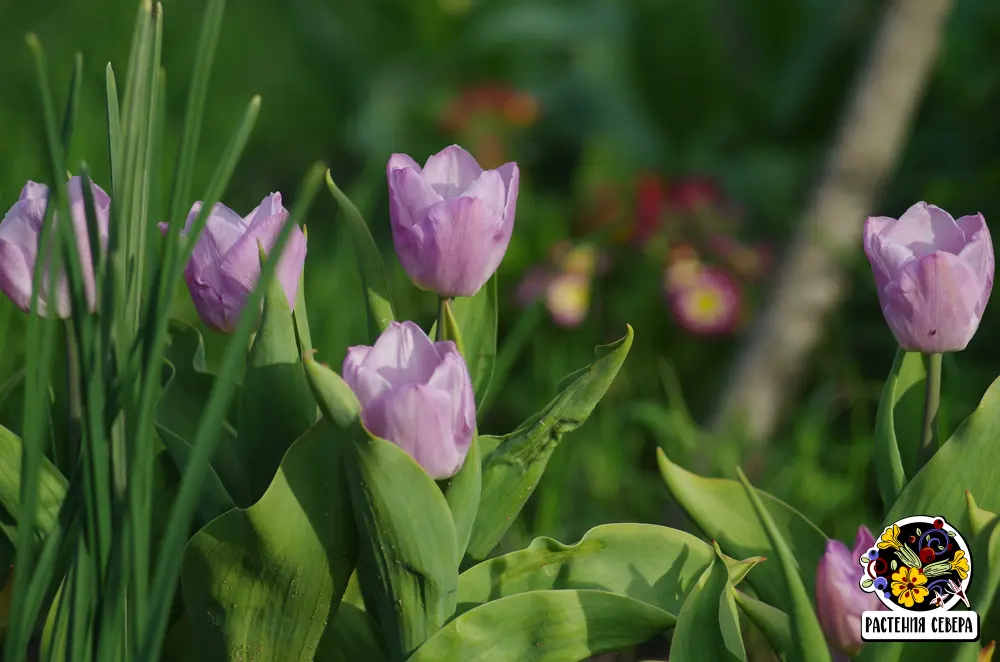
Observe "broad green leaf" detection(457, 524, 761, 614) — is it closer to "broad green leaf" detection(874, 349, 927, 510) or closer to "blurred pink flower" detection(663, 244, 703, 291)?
"broad green leaf" detection(874, 349, 927, 510)

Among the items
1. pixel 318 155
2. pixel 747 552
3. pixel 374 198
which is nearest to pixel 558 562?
pixel 747 552

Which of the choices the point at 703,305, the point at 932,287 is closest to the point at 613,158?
the point at 703,305

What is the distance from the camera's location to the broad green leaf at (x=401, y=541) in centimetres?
61

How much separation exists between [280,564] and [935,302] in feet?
1.48

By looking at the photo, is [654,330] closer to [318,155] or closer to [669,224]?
[669,224]

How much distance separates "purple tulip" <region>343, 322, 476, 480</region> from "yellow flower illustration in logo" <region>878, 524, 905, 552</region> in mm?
278

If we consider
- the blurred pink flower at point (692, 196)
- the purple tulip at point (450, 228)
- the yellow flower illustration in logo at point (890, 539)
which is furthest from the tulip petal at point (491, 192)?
the blurred pink flower at point (692, 196)

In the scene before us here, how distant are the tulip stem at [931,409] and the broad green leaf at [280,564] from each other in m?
0.40

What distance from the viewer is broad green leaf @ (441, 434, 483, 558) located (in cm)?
68

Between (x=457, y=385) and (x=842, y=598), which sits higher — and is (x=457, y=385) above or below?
above

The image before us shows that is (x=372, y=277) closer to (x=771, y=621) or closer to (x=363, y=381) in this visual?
(x=363, y=381)

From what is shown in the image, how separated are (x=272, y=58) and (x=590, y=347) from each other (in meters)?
1.94

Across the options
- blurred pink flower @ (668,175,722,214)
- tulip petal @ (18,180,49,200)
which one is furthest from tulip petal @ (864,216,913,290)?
blurred pink flower @ (668,175,722,214)

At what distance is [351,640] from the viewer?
2.42 ft
